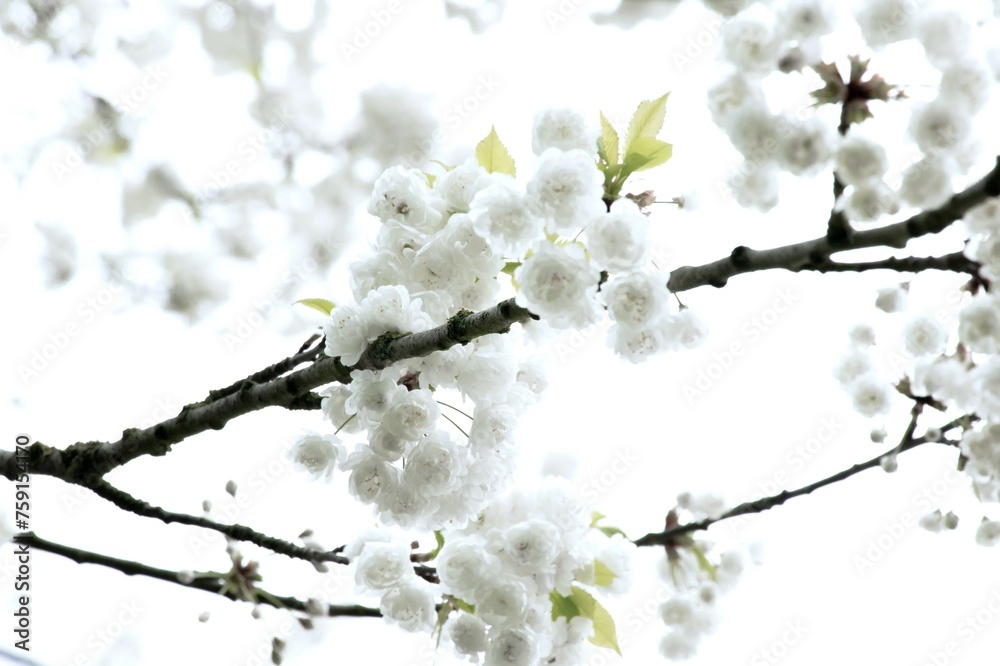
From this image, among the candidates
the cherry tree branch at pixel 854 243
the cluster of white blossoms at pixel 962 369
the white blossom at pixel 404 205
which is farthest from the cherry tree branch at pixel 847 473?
the white blossom at pixel 404 205

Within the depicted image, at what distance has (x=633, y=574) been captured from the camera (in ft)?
3.50

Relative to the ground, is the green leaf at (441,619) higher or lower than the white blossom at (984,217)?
lower

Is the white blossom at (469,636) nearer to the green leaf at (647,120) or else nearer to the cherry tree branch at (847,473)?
the cherry tree branch at (847,473)

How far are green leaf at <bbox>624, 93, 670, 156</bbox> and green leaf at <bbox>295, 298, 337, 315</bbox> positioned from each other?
1.26ft

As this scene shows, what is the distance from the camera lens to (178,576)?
3.13 ft

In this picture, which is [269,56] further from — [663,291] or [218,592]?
[663,291]

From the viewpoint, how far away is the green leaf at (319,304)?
926mm

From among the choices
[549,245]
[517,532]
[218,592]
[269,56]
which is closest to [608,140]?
[549,245]

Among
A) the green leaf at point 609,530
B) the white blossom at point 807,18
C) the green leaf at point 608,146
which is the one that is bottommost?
the green leaf at point 609,530

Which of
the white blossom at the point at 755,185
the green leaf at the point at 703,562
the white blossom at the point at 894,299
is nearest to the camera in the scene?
the white blossom at the point at 755,185

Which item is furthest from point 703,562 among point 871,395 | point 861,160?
point 861,160

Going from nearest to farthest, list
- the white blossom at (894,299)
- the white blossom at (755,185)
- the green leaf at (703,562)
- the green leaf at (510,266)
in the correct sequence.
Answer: the white blossom at (755,185) → the white blossom at (894,299) → the green leaf at (510,266) → the green leaf at (703,562)

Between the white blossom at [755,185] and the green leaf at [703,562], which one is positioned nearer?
the white blossom at [755,185]

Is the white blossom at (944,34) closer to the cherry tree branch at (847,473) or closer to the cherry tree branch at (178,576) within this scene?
the cherry tree branch at (847,473)
